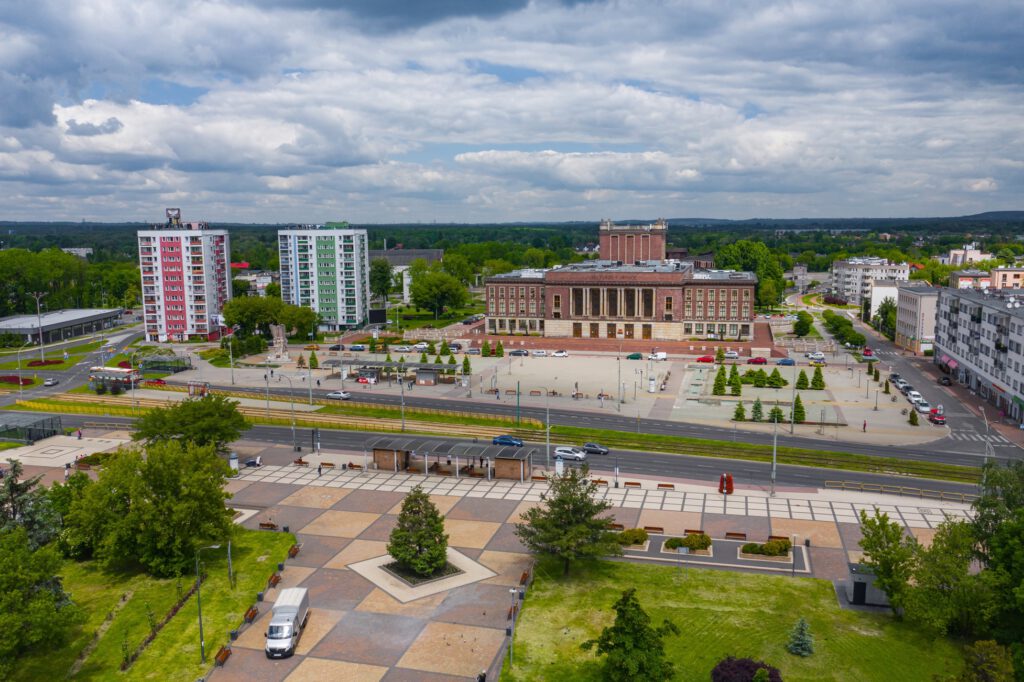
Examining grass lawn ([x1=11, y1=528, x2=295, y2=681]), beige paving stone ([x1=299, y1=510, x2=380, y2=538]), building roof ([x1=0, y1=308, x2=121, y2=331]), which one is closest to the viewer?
grass lawn ([x1=11, y1=528, x2=295, y2=681])

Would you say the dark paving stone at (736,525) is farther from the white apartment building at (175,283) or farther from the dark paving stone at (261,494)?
the white apartment building at (175,283)

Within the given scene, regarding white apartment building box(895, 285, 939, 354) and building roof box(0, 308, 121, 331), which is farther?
building roof box(0, 308, 121, 331)

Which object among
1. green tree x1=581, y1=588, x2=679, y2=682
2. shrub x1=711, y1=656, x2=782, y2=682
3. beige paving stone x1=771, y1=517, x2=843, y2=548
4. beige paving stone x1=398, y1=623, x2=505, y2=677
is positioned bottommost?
beige paving stone x1=398, y1=623, x2=505, y2=677

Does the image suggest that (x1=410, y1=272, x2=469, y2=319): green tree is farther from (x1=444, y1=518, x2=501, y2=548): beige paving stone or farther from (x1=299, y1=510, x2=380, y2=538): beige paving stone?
(x1=444, y1=518, x2=501, y2=548): beige paving stone

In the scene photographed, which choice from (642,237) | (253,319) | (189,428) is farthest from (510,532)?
(642,237)

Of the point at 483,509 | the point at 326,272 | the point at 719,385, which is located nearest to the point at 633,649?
the point at 483,509

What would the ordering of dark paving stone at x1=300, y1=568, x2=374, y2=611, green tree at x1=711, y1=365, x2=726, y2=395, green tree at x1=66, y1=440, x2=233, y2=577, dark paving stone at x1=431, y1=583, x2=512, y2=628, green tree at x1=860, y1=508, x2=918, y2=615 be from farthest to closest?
green tree at x1=711, y1=365, x2=726, y2=395, green tree at x1=66, y1=440, x2=233, y2=577, dark paving stone at x1=300, y1=568, x2=374, y2=611, dark paving stone at x1=431, y1=583, x2=512, y2=628, green tree at x1=860, y1=508, x2=918, y2=615

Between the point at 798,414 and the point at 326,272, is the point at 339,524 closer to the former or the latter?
the point at 798,414

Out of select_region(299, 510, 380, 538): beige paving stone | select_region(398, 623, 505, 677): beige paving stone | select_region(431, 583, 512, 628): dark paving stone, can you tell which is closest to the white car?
select_region(299, 510, 380, 538): beige paving stone

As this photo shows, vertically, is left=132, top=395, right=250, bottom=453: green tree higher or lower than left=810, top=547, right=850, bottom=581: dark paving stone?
higher
